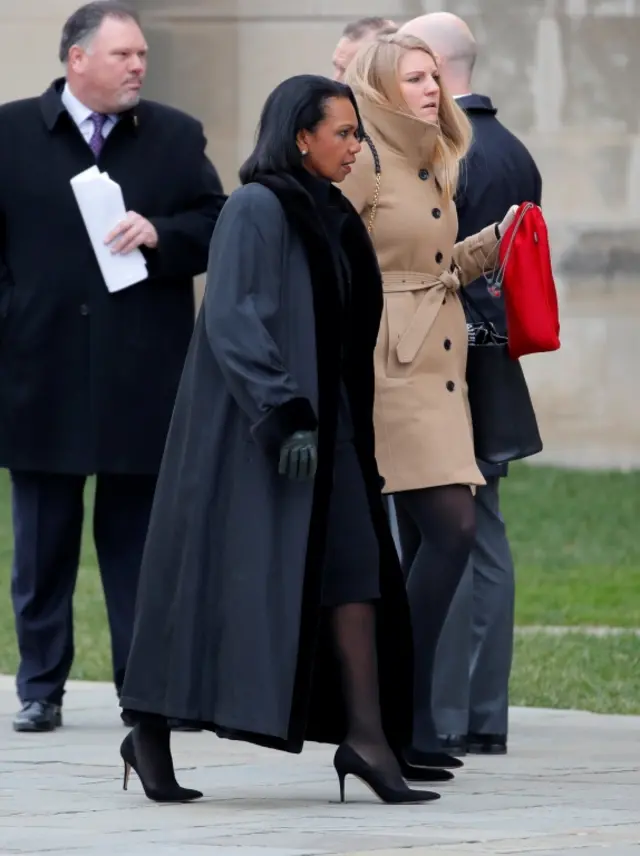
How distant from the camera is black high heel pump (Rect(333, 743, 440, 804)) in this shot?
6043 millimetres

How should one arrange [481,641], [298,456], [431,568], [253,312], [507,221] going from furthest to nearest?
[481,641] < [507,221] < [431,568] < [253,312] < [298,456]

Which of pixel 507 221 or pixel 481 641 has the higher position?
pixel 507 221

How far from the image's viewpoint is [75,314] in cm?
775

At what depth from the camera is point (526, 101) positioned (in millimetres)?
17219

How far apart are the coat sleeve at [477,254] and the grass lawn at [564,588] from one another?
1.85 meters

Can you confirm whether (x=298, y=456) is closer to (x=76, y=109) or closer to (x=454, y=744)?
(x=454, y=744)

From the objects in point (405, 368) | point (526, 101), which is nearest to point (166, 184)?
point (405, 368)

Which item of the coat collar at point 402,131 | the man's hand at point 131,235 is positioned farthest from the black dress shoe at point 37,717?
the coat collar at point 402,131

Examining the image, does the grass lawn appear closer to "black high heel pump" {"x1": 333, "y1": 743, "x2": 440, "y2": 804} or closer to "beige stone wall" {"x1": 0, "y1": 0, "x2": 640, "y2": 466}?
"beige stone wall" {"x1": 0, "y1": 0, "x2": 640, "y2": 466}

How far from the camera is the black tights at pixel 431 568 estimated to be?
21.8ft

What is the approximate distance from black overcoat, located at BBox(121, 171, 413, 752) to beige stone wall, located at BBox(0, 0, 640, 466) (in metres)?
11.1

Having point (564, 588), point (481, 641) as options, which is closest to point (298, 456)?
point (481, 641)

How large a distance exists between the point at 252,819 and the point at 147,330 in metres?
2.29

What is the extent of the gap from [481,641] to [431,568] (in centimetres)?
74
